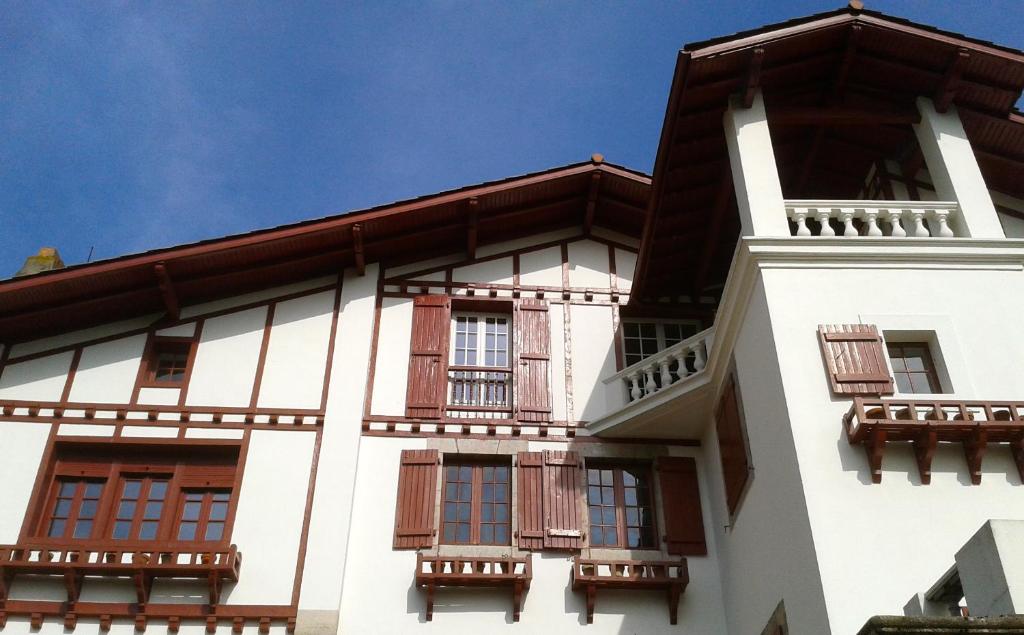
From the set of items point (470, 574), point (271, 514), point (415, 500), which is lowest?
point (470, 574)

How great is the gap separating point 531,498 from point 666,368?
2.91 m

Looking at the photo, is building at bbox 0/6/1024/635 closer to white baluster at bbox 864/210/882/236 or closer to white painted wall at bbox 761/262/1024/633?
white painted wall at bbox 761/262/1024/633

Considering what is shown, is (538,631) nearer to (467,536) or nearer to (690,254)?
(467,536)

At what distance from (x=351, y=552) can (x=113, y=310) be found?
571cm

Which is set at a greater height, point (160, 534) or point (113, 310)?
point (113, 310)

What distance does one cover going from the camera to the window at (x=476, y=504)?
46.6 ft

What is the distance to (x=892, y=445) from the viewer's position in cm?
1046

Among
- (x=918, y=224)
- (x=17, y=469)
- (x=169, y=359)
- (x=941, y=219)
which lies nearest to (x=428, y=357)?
(x=169, y=359)

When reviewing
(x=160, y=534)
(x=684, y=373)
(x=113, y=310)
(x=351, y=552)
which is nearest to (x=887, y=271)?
(x=684, y=373)

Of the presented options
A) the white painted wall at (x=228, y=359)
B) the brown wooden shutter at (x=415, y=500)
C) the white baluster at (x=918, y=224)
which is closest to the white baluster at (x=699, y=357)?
the white baluster at (x=918, y=224)

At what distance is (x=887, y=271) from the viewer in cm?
1211

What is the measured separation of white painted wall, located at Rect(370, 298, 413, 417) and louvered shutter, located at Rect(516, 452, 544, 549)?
6.87 ft

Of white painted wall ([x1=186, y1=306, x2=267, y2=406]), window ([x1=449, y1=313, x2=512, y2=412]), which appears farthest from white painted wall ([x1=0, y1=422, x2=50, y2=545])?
window ([x1=449, y1=313, x2=512, y2=412])

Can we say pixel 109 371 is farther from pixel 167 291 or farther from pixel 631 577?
pixel 631 577
